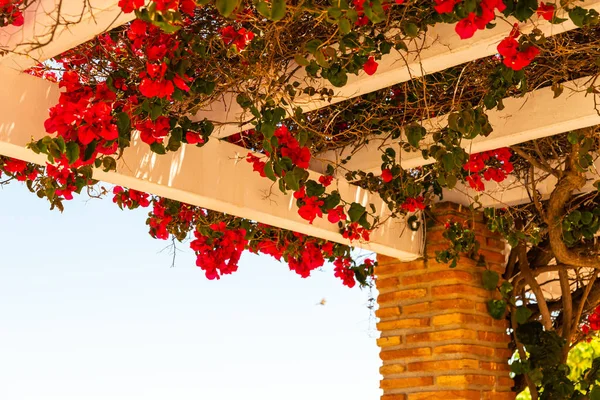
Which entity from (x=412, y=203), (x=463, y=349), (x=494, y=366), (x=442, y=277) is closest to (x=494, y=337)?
(x=494, y=366)

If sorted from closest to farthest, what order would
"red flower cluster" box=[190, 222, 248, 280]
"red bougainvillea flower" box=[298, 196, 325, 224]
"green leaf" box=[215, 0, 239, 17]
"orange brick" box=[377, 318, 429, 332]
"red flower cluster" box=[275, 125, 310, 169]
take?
"green leaf" box=[215, 0, 239, 17] → "red flower cluster" box=[275, 125, 310, 169] → "red bougainvillea flower" box=[298, 196, 325, 224] → "red flower cluster" box=[190, 222, 248, 280] → "orange brick" box=[377, 318, 429, 332]

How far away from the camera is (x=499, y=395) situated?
3742 millimetres

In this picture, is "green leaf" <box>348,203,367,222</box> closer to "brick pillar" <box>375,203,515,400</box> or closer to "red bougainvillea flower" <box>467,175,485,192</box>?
"red bougainvillea flower" <box>467,175,485,192</box>

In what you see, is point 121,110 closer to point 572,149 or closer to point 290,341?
point 572,149

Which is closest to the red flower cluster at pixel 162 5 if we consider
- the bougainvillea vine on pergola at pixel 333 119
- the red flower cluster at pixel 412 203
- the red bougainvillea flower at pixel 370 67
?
the bougainvillea vine on pergola at pixel 333 119

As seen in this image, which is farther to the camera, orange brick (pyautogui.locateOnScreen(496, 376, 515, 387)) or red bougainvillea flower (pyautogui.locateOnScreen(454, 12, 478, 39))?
orange brick (pyautogui.locateOnScreen(496, 376, 515, 387))

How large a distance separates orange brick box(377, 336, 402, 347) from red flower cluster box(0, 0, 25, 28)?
2.37m

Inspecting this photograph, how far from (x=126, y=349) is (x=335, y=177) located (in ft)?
11.9

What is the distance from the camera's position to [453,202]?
12.8ft

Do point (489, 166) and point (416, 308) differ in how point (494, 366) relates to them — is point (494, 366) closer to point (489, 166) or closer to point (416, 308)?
point (416, 308)

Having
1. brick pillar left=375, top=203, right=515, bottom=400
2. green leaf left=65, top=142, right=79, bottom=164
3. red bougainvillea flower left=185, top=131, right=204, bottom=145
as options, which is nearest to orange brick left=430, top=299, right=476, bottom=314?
brick pillar left=375, top=203, right=515, bottom=400

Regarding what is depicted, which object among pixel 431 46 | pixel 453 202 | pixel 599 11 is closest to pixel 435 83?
pixel 431 46

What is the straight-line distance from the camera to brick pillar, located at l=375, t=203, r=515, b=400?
11.9ft

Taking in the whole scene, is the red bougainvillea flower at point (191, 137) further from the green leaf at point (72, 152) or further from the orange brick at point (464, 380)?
the orange brick at point (464, 380)
